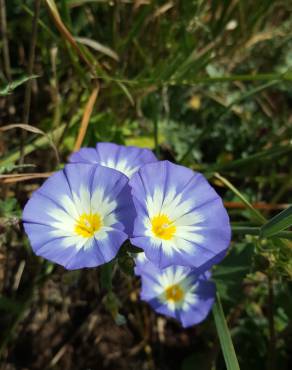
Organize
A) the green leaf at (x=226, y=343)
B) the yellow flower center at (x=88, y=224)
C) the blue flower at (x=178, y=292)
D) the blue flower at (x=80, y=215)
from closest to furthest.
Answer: the blue flower at (x=80, y=215)
the yellow flower center at (x=88, y=224)
the green leaf at (x=226, y=343)
the blue flower at (x=178, y=292)

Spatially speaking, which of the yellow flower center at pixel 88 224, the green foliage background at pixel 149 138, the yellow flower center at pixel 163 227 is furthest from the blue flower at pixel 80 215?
the green foliage background at pixel 149 138

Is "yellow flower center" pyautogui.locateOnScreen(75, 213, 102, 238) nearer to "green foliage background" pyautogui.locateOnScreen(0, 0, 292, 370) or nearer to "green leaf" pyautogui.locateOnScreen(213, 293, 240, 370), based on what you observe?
"green foliage background" pyautogui.locateOnScreen(0, 0, 292, 370)

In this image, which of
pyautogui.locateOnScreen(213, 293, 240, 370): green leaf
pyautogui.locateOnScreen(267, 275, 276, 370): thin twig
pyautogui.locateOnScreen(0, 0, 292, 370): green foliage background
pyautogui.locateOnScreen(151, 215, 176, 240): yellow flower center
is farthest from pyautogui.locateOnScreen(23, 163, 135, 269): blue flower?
pyautogui.locateOnScreen(267, 275, 276, 370): thin twig

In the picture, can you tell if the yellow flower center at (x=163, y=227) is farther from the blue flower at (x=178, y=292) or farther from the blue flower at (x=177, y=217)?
the blue flower at (x=178, y=292)

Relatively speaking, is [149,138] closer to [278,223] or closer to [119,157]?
[119,157]

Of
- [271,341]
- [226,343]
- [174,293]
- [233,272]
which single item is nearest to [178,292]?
[174,293]

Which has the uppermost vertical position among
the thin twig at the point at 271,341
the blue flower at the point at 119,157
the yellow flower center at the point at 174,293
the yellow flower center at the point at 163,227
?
the blue flower at the point at 119,157

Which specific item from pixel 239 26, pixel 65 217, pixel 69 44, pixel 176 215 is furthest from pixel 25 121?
pixel 239 26
